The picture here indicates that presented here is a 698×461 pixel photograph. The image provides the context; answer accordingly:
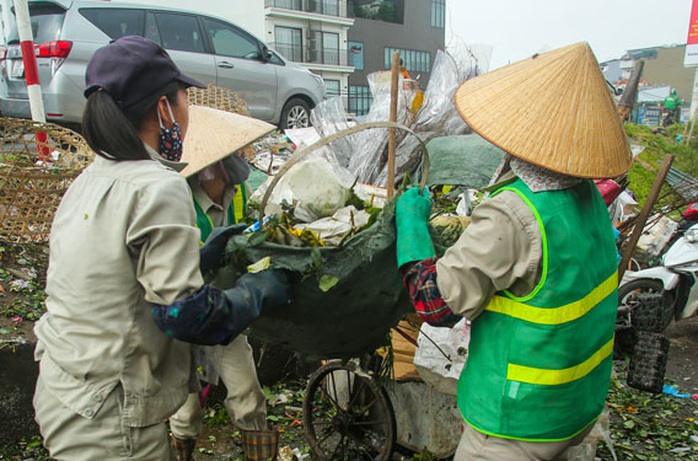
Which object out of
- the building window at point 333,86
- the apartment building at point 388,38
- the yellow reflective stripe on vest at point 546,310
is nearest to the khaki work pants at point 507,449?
the yellow reflective stripe on vest at point 546,310

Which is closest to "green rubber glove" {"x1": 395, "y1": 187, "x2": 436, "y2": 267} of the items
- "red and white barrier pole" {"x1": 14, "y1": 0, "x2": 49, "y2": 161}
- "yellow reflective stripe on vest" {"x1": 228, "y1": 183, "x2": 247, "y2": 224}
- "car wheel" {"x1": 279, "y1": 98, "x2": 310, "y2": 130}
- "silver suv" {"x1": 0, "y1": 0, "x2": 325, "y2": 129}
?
"yellow reflective stripe on vest" {"x1": 228, "y1": 183, "x2": 247, "y2": 224}

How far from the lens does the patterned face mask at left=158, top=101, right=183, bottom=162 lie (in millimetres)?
1629

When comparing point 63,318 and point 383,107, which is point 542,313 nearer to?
point 63,318

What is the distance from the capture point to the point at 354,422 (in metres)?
3.01

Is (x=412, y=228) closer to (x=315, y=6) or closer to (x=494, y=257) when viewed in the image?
(x=494, y=257)

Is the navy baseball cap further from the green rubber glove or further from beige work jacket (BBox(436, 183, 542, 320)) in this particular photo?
beige work jacket (BBox(436, 183, 542, 320))

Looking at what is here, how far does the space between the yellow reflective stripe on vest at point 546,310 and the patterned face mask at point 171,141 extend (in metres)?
1.06

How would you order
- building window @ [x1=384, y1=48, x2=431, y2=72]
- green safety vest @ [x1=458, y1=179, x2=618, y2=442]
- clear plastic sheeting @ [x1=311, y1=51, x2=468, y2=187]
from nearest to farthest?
green safety vest @ [x1=458, y1=179, x2=618, y2=442]
clear plastic sheeting @ [x1=311, y1=51, x2=468, y2=187]
building window @ [x1=384, y1=48, x2=431, y2=72]

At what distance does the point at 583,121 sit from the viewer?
4.80 feet

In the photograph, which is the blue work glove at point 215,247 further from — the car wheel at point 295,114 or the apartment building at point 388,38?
the apartment building at point 388,38

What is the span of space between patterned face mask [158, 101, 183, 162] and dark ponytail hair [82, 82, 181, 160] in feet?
0.45

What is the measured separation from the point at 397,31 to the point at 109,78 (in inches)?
1548

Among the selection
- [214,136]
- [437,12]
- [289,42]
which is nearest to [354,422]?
[214,136]

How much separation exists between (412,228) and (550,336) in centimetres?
49
